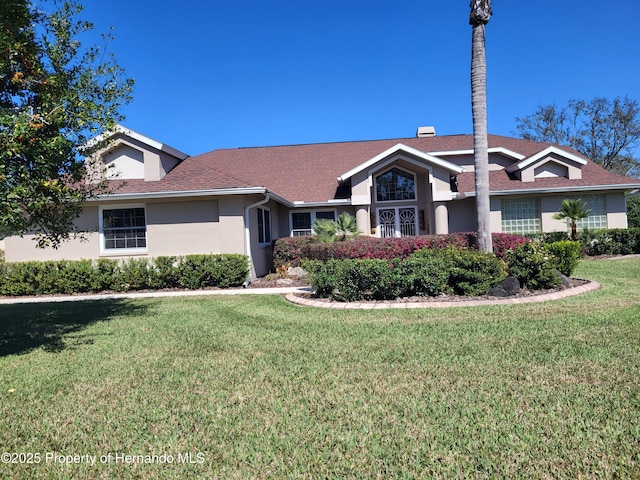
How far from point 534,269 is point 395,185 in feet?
33.3

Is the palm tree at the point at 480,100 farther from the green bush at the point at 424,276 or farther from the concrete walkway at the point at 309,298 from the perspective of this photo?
the concrete walkway at the point at 309,298

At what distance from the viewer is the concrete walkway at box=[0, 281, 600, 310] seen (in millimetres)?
8295

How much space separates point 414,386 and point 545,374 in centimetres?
137

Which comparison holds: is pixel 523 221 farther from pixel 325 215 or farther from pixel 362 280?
pixel 362 280

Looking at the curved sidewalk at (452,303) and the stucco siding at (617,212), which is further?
the stucco siding at (617,212)

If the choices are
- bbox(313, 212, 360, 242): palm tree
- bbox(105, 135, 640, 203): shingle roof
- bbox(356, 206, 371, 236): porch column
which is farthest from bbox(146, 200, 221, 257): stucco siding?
bbox(356, 206, 371, 236): porch column

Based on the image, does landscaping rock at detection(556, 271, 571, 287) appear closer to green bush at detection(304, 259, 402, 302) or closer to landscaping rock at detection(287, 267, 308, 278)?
green bush at detection(304, 259, 402, 302)

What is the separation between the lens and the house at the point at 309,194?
45.3 feet

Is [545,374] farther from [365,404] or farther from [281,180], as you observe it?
[281,180]

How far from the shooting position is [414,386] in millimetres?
4109

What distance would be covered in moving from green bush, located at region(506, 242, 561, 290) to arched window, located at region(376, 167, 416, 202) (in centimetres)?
947

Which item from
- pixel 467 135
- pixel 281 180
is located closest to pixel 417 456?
pixel 281 180

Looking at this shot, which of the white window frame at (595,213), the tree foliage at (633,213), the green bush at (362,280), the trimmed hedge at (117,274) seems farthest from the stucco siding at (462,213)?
the green bush at (362,280)

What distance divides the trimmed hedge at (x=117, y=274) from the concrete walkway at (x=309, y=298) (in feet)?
1.24
